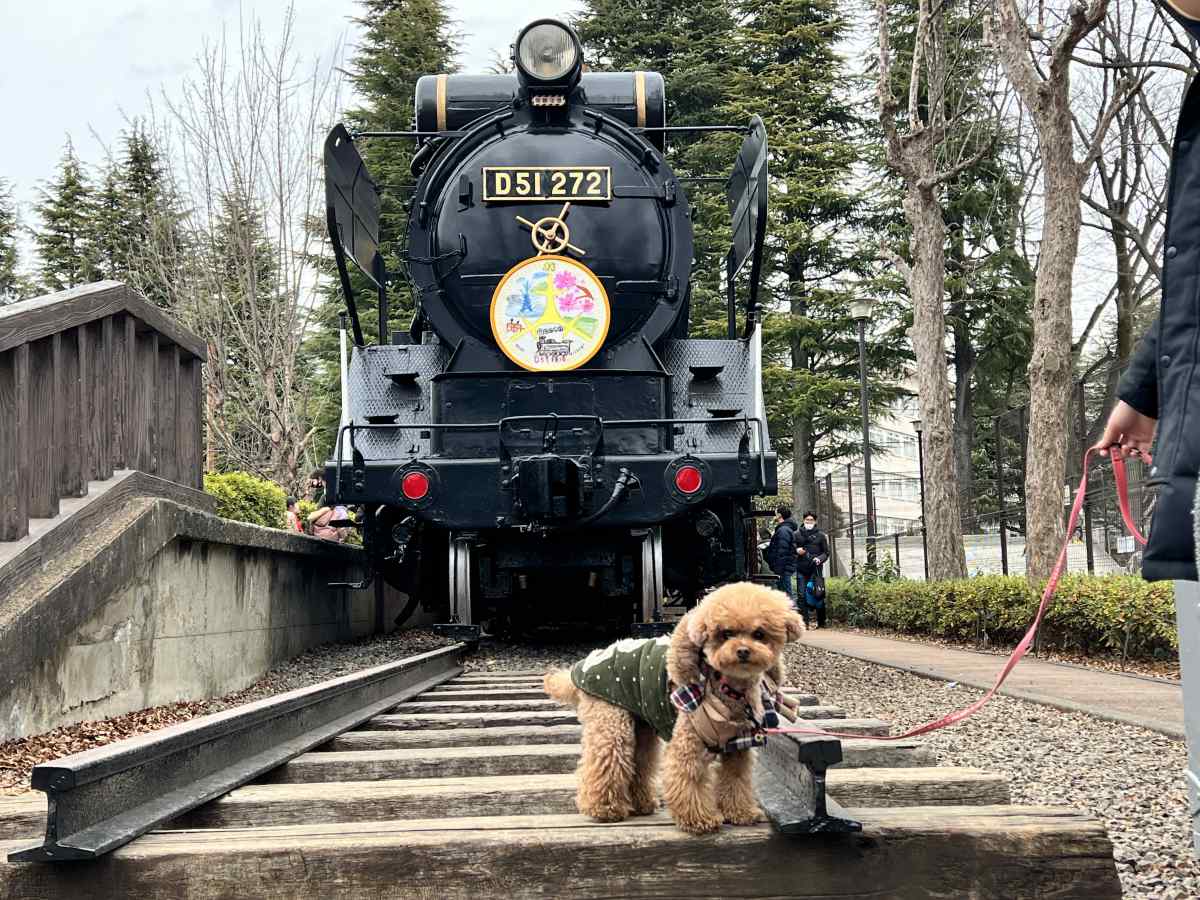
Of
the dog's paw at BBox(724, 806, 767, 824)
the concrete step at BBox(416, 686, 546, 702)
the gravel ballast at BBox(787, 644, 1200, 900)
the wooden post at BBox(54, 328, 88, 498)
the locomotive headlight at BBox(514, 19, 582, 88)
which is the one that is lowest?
the gravel ballast at BBox(787, 644, 1200, 900)

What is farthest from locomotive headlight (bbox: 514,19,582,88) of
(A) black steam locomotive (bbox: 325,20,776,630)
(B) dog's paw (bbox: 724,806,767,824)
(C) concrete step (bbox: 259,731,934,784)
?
(B) dog's paw (bbox: 724,806,767,824)

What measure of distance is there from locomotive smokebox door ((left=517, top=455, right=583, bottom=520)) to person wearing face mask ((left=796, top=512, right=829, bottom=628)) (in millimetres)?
8912

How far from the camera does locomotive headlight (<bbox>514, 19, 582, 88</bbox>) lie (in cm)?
752

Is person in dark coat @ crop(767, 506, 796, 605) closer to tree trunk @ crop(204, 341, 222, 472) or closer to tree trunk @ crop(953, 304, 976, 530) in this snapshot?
tree trunk @ crop(204, 341, 222, 472)

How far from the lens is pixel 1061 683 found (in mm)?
7164

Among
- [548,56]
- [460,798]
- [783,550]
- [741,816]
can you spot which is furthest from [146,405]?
[783,550]

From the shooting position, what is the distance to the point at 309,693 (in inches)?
143

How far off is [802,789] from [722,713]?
0.28 meters

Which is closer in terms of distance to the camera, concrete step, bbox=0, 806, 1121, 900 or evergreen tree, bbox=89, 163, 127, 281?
concrete step, bbox=0, 806, 1121, 900

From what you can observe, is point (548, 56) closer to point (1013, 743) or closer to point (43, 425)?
point (43, 425)

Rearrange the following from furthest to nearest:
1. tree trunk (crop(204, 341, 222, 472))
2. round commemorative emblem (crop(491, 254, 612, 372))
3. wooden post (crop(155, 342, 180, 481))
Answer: tree trunk (crop(204, 341, 222, 472)) < round commemorative emblem (crop(491, 254, 612, 372)) < wooden post (crop(155, 342, 180, 481))

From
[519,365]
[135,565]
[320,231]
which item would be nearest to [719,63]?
[320,231]

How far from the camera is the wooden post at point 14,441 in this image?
4.19m

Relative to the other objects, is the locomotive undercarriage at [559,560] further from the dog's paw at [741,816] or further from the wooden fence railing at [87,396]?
the dog's paw at [741,816]
